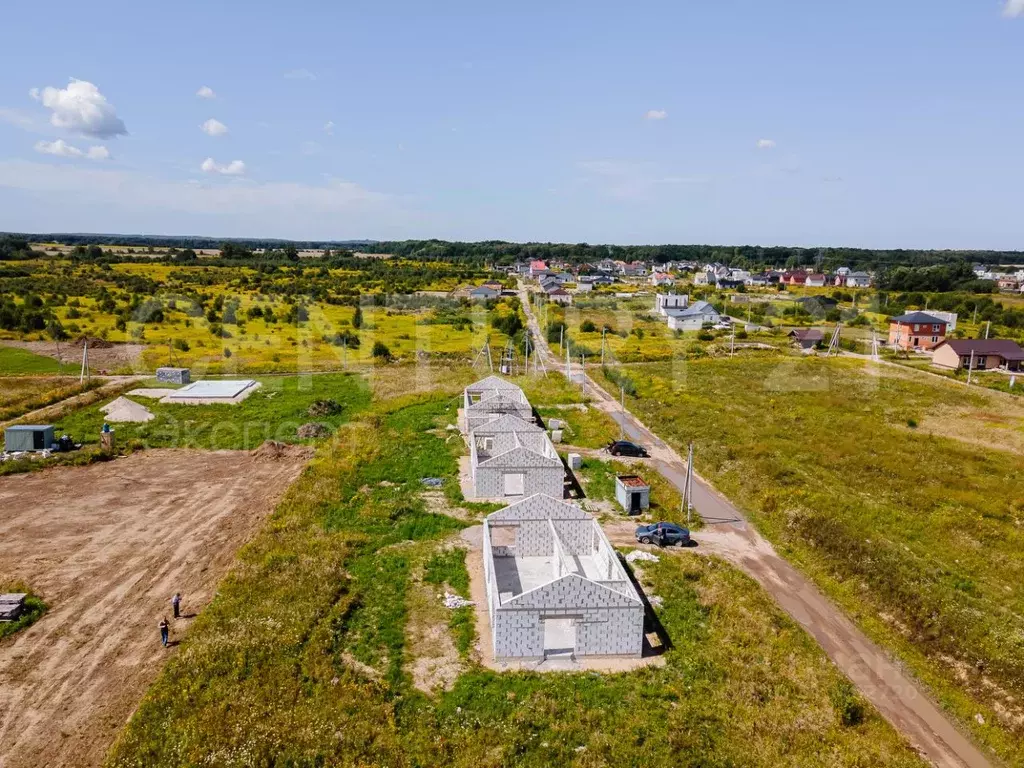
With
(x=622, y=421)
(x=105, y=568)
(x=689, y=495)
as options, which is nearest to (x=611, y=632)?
(x=689, y=495)

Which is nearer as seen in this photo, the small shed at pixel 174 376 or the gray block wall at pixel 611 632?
the gray block wall at pixel 611 632

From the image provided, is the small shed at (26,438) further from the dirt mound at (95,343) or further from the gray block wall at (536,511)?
the dirt mound at (95,343)

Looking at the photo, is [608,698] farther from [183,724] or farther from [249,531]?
[249,531]

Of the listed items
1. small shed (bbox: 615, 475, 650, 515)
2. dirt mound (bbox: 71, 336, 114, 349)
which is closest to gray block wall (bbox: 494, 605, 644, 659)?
small shed (bbox: 615, 475, 650, 515)

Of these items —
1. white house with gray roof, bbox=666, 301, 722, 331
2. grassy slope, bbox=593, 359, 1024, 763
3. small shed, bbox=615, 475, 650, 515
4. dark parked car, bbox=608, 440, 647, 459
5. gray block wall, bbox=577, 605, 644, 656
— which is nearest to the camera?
gray block wall, bbox=577, 605, 644, 656

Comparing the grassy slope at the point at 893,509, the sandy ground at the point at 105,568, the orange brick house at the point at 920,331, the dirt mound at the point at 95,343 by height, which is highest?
the orange brick house at the point at 920,331

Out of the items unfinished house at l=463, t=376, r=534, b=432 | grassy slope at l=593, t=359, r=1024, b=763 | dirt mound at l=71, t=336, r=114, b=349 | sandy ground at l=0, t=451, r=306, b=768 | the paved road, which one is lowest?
sandy ground at l=0, t=451, r=306, b=768

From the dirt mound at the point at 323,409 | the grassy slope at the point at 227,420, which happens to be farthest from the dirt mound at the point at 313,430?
the dirt mound at the point at 323,409

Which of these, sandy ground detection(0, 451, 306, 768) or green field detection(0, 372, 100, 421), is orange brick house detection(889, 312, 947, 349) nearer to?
sandy ground detection(0, 451, 306, 768)
